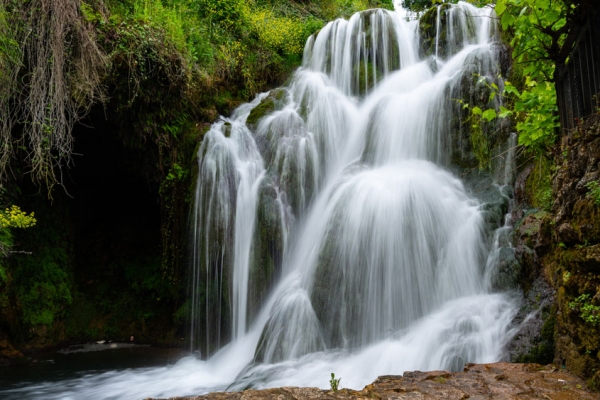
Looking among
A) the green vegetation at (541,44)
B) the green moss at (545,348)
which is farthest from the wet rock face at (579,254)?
the green vegetation at (541,44)

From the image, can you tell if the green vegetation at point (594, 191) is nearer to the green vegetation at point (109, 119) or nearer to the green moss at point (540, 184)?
the green moss at point (540, 184)

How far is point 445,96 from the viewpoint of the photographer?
789cm

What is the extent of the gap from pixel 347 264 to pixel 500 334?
2.35 meters

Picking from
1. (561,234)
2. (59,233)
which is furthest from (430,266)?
(59,233)

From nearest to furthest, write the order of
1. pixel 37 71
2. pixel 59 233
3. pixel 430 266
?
pixel 430 266
pixel 37 71
pixel 59 233

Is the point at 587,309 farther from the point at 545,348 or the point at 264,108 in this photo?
the point at 264,108

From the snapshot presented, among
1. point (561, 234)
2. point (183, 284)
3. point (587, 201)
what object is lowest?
point (183, 284)

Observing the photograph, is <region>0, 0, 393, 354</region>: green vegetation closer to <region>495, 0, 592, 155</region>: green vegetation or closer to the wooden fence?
<region>495, 0, 592, 155</region>: green vegetation

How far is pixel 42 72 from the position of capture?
6707mm

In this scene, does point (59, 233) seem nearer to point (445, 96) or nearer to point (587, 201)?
point (445, 96)

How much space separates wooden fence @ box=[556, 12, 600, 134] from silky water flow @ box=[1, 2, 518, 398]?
2157 millimetres

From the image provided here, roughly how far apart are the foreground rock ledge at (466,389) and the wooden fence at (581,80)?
204 cm

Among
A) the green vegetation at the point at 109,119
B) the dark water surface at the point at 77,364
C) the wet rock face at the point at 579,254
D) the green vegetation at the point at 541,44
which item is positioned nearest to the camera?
the wet rock face at the point at 579,254

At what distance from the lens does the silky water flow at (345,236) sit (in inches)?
221
